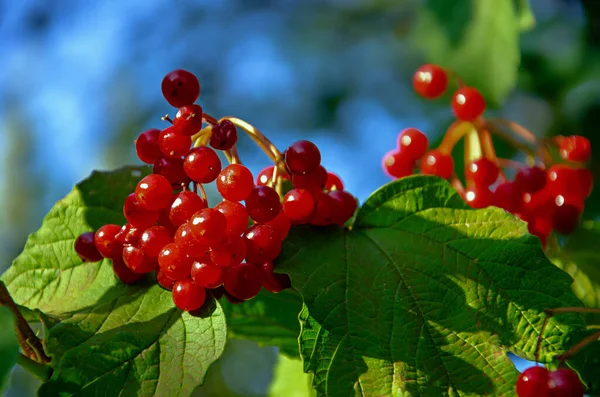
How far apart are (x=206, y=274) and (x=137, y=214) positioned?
0.13 m

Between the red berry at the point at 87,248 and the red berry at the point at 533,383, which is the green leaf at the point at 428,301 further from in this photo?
the red berry at the point at 87,248

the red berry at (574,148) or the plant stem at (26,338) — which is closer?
the plant stem at (26,338)

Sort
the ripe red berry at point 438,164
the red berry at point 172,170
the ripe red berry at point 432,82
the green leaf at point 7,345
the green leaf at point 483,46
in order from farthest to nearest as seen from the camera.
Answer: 1. the green leaf at point 483,46
2. the ripe red berry at point 432,82
3. the ripe red berry at point 438,164
4. the red berry at point 172,170
5. the green leaf at point 7,345

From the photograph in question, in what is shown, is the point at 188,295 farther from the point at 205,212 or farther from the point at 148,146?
the point at 148,146

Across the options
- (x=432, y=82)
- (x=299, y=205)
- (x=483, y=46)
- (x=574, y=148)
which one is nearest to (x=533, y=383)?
(x=299, y=205)

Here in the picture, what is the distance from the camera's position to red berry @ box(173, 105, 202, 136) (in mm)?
993

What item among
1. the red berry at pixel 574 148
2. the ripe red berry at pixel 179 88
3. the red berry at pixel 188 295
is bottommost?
the red berry at pixel 188 295

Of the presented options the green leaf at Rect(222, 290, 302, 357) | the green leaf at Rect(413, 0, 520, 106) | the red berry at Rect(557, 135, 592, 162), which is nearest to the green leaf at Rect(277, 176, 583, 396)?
the green leaf at Rect(222, 290, 302, 357)

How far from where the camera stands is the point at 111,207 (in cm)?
118

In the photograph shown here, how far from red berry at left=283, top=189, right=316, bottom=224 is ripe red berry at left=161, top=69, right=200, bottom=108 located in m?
0.19

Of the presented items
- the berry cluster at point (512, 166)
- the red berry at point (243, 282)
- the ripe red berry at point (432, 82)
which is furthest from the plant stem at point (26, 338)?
the ripe red berry at point (432, 82)

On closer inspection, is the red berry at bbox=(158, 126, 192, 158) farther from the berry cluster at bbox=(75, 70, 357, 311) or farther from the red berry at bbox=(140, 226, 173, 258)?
the red berry at bbox=(140, 226, 173, 258)

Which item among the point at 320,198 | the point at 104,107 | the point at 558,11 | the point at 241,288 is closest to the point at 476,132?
the point at 320,198

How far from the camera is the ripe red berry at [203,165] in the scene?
3.22 feet
